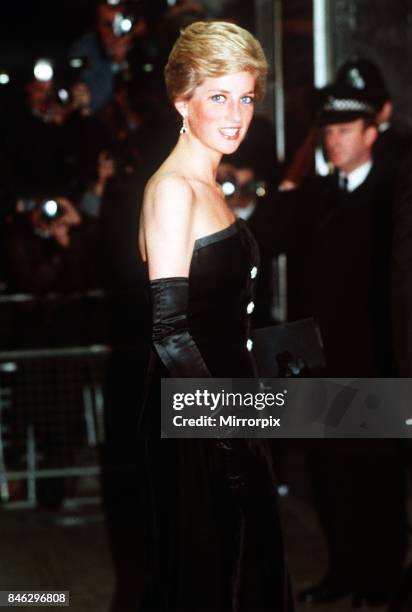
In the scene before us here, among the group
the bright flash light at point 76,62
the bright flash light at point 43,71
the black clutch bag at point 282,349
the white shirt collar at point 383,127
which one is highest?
the bright flash light at point 76,62

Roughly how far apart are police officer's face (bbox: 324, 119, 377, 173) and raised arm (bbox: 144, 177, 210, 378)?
2.10 meters

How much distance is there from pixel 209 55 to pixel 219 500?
4.14 ft

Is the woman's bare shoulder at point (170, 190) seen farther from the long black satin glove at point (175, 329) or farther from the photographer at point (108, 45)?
the photographer at point (108, 45)

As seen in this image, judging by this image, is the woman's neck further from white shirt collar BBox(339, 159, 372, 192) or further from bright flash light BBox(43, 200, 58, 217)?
bright flash light BBox(43, 200, 58, 217)

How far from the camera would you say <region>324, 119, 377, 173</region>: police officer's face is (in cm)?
540

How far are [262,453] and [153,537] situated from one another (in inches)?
16.3

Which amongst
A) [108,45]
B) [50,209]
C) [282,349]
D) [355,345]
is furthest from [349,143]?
[108,45]

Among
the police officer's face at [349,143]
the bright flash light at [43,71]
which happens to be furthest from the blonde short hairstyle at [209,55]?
the bright flash light at [43,71]

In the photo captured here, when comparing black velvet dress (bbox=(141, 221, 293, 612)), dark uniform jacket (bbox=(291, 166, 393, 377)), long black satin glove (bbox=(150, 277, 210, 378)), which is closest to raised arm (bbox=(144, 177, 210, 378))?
long black satin glove (bbox=(150, 277, 210, 378))

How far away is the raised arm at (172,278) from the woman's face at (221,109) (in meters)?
0.20

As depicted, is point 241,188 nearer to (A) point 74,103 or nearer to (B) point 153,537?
(A) point 74,103

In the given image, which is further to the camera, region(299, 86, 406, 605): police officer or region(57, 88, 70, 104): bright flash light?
region(57, 88, 70, 104): bright flash light

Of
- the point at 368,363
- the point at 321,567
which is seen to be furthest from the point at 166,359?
the point at 321,567

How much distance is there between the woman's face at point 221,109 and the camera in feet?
Result: 11.5
